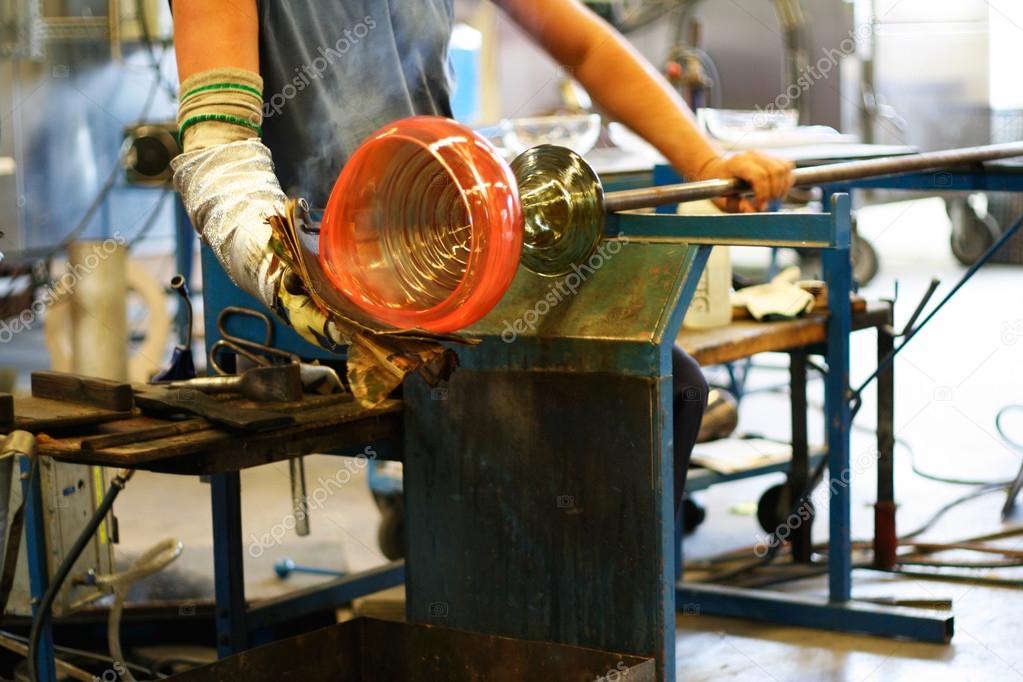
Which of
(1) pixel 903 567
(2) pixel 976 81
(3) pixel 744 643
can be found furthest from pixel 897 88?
(3) pixel 744 643

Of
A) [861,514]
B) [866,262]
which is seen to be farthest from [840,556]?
[866,262]

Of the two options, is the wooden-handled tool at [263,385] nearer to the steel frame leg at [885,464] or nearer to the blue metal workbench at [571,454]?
the blue metal workbench at [571,454]

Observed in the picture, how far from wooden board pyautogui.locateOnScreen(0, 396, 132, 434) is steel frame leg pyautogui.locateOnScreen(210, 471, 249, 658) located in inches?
23.3

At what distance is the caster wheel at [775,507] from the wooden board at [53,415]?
170cm

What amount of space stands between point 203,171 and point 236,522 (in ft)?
3.13

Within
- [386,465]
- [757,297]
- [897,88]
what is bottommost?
[386,465]

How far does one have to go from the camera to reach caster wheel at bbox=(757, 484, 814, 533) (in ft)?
9.22

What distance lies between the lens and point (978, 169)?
2.34m

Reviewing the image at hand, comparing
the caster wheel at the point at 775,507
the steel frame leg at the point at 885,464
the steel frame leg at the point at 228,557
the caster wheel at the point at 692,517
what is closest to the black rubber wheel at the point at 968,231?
Result: the caster wheel at the point at 692,517

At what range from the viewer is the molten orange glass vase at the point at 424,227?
3.63ft

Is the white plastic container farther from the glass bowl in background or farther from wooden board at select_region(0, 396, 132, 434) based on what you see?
wooden board at select_region(0, 396, 132, 434)

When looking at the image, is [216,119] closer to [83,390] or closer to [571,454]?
[83,390]

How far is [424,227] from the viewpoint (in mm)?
1208

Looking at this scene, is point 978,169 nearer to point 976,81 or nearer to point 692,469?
point 692,469
